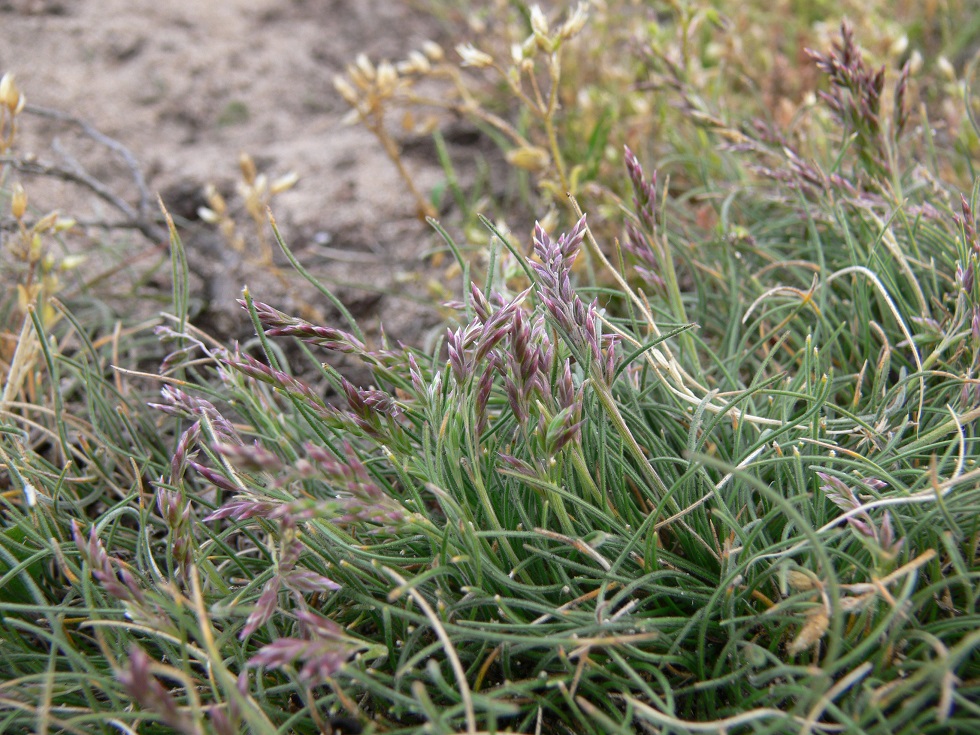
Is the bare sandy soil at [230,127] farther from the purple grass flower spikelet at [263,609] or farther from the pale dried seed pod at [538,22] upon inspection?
the purple grass flower spikelet at [263,609]

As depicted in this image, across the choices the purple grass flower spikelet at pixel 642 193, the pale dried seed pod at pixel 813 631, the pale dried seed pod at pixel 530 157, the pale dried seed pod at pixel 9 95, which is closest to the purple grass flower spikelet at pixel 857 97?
the purple grass flower spikelet at pixel 642 193

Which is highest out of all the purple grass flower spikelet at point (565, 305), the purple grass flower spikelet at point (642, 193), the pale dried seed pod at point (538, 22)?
the pale dried seed pod at point (538, 22)

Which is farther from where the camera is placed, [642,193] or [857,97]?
[857,97]

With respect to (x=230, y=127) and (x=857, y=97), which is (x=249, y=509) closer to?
(x=857, y=97)

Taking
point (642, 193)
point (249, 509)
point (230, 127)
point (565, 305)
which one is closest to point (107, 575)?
point (249, 509)

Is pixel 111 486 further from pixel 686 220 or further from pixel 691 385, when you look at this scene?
pixel 686 220
